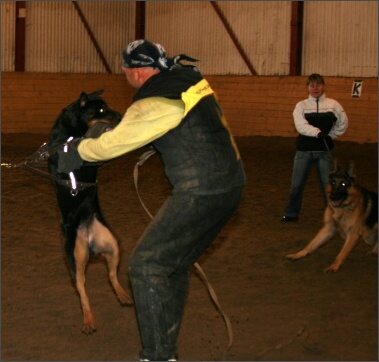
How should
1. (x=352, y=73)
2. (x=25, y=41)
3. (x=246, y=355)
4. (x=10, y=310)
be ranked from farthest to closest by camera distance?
(x=25, y=41) → (x=352, y=73) → (x=10, y=310) → (x=246, y=355)

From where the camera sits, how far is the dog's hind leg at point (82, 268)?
547 cm

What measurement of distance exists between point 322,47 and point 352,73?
3.95 feet

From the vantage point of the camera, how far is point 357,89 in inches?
692

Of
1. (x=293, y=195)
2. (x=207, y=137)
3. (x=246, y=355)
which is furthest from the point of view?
(x=293, y=195)

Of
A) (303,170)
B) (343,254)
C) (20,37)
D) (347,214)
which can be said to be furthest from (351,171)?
(20,37)

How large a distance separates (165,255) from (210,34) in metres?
18.0

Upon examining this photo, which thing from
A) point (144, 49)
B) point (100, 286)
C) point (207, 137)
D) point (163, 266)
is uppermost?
point (144, 49)

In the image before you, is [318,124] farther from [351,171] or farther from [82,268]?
[82,268]

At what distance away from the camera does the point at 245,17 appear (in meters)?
20.8

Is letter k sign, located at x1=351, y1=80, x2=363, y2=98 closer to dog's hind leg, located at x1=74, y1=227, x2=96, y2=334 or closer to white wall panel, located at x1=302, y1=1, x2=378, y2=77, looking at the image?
white wall panel, located at x1=302, y1=1, x2=378, y2=77

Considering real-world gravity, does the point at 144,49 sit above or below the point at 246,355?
above

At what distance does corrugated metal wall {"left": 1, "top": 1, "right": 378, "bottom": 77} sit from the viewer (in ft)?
60.5

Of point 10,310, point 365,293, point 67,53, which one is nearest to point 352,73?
point 67,53

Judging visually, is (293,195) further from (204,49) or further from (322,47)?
(204,49)
